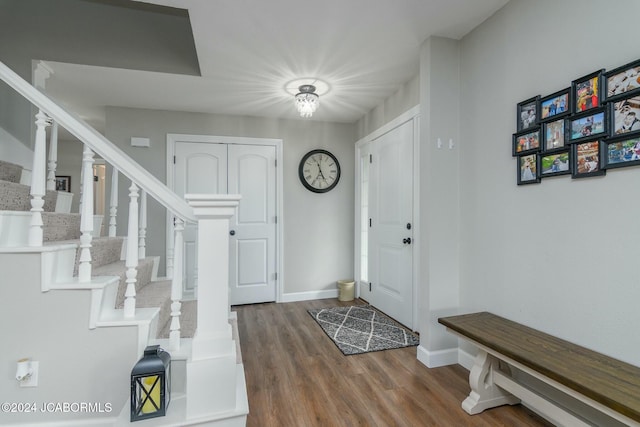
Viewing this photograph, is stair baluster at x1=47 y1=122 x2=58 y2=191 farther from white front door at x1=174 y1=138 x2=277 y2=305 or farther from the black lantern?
the black lantern

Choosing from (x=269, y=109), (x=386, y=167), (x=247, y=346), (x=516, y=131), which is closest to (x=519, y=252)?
(x=516, y=131)

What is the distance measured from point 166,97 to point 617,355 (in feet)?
13.2

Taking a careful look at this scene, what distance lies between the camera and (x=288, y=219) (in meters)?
4.05

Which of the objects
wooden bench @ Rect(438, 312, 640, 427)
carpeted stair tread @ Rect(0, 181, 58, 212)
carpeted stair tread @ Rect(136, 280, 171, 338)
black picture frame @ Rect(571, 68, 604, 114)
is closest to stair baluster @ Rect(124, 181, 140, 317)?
carpeted stair tread @ Rect(136, 280, 171, 338)

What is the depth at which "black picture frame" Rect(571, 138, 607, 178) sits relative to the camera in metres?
1.45

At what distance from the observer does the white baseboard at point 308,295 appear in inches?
158

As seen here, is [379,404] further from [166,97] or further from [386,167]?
[166,97]

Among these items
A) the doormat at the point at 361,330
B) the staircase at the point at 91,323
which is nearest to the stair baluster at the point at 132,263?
the staircase at the point at 91,323

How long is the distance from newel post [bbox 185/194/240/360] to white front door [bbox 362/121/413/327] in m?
1.99

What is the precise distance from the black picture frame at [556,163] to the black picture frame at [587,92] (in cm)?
21

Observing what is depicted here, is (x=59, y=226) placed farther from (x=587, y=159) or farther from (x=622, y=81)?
(x=622, y=81)

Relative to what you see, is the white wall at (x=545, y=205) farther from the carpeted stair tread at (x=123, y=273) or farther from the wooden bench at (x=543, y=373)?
the carpeted stair tread at (x=123, y=273)

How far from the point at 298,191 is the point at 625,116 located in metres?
3.18

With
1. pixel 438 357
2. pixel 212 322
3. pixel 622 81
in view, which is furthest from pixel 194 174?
pixel 622 81
